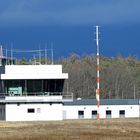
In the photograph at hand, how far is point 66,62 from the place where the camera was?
180875 millimetres

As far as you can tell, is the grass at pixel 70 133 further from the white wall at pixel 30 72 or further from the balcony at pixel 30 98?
the white wall at pixel 30 72

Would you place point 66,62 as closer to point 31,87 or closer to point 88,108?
point 88,108

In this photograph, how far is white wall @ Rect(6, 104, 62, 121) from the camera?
7944 cm

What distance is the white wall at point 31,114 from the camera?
79.4 m

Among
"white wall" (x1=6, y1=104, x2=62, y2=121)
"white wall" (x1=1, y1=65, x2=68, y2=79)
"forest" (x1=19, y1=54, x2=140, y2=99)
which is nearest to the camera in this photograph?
"white wall" (x1=6, y1=104, x2=62, y2=121)

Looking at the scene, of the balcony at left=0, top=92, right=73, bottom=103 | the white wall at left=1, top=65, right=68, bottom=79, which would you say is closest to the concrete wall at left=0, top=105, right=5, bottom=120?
the balcony at left=0, top=92, right=73, bottom=103

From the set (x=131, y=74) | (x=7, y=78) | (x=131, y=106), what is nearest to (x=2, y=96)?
(x=7, y=78)

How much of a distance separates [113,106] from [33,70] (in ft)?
73.4

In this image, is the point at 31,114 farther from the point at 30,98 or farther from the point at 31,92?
the point at 31,92

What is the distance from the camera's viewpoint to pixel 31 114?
3140 inches

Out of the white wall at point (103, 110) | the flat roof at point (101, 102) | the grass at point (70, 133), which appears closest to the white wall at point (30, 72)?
the white wall at point (103, 110)

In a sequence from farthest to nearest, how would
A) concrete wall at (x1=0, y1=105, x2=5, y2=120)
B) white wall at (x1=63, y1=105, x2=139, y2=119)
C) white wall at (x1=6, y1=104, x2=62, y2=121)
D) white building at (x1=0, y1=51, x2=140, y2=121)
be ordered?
white wall at (x1=63, y1=105, x2=139, y2=119) < concrete wall at (x1=0, y1=105, x2=5, y2=120) < white building at (x1=0, y1=51, x2=140, y2=121) < white wall at (x1=6, y1=104, x2=62, y2=121)

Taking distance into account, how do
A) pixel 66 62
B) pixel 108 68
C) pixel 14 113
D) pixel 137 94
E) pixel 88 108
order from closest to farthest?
pixel 14 113, pixel 88 108, pixel 137 94, pixel 108 68, pixel 66 62

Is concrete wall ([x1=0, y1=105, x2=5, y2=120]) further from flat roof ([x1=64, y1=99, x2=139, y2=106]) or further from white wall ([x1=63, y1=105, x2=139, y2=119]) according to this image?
flat roof ([x1=64, y1=99, x2=139, y2=106])
